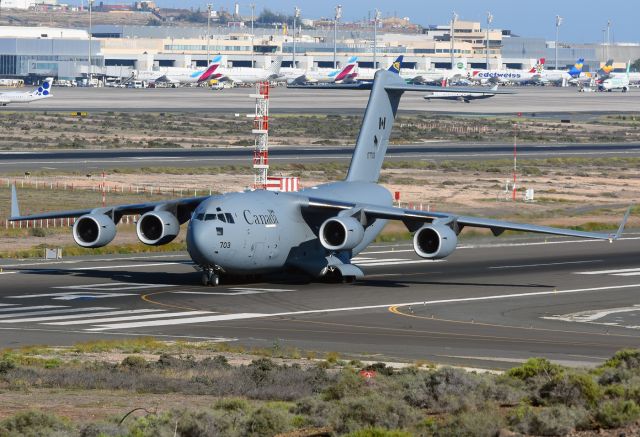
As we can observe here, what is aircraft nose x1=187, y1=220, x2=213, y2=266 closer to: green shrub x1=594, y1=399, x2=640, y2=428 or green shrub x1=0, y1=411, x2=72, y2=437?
green shrub x1=0, y1=411, x2=72, y2=437

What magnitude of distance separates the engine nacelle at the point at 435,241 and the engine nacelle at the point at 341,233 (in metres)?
2.05

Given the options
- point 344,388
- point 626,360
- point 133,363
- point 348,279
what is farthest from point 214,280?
point 344,388

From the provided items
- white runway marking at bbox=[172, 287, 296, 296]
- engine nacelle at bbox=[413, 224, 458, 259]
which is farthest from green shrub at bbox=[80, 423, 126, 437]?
engine nacelle at bbox=[413, 224, 458, 259]

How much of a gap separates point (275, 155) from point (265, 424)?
91.0 meters

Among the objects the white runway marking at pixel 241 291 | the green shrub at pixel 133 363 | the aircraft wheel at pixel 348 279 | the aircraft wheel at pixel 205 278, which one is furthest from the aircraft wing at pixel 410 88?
the green shrub at pixel 133 363

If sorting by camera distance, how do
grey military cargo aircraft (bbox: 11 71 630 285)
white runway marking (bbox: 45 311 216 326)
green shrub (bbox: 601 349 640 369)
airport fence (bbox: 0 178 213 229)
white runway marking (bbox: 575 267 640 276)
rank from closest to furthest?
green shrub (bbox: 601 349 640 369) < white runway marking (bbox: 45 311 216 326) < grey military cargo aircraft (bbox: 11 71 630 285) < white runway marking (bbox: 575 267 640 276) < airport fence (bbox: 0 178 213 229)

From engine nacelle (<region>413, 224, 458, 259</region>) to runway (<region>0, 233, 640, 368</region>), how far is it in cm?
156

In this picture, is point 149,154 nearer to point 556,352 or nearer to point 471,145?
point 471,145

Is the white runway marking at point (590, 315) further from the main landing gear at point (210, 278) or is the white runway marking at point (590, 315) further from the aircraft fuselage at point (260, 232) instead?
the main landing gear at point (210, 278)

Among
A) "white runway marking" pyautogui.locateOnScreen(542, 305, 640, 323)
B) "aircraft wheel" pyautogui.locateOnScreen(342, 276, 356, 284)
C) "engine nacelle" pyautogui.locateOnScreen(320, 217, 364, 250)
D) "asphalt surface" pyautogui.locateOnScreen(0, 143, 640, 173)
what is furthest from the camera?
"asphalt surface" pyautogui.locateOnScreen(0, 143, 640, 173)

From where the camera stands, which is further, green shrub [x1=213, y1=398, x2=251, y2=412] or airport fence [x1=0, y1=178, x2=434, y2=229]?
airport fence [x1=0, y1=178, x2=434, y2=229]

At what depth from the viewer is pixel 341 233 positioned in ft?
155

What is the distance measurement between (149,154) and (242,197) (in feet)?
216

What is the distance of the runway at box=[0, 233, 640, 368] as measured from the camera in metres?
36.6
